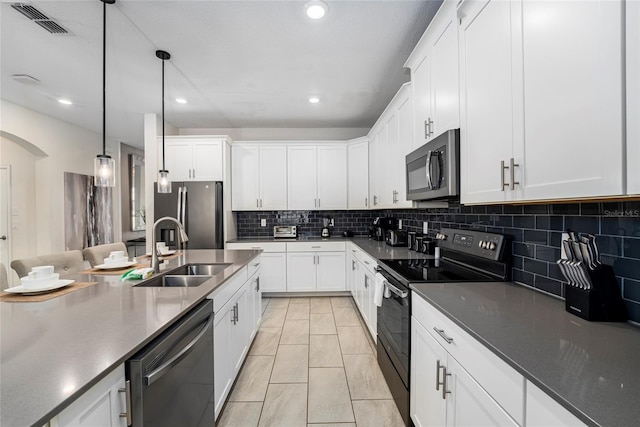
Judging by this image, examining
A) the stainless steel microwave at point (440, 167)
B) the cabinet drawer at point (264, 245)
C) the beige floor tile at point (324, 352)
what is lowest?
the beige floor tile at point (324, 352)

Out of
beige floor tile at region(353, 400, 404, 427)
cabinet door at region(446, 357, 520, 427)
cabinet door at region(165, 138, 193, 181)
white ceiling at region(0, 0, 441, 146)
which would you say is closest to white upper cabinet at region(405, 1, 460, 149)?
white ceiling at region(0, 0, 441, 146)

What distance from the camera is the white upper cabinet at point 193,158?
13.3ft

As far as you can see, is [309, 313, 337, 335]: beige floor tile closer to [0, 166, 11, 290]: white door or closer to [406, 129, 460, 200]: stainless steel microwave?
[406, 129, 460, 200]: stainless steel microwave

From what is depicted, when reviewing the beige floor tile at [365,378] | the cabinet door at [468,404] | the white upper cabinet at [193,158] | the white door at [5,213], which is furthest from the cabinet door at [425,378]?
the white door at [5,213]

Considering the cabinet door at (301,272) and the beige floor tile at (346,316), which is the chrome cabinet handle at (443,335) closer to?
the beige floor tile at (346,316)

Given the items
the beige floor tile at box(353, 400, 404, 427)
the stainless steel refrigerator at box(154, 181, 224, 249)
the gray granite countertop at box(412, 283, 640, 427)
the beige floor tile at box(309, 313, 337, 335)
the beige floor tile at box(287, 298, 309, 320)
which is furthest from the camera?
the stainless steel refrigerator at box(154, 181, 224, 249)

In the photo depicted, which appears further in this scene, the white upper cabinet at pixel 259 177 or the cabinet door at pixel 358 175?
the white upper cabinet at pixel 259 177

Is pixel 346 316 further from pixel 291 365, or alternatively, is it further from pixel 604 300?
pixel 604 300

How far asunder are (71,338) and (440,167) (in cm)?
187

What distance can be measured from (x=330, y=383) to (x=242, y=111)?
3421 mm

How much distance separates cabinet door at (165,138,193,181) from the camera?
13.3 feet

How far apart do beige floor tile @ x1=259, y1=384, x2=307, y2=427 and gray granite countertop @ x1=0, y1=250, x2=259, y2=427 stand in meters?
0.97

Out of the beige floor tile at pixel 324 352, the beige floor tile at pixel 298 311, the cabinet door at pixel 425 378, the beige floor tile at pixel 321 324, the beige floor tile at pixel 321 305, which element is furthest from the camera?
the beige floor tile at pixel 321 305

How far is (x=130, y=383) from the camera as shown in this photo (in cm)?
88
